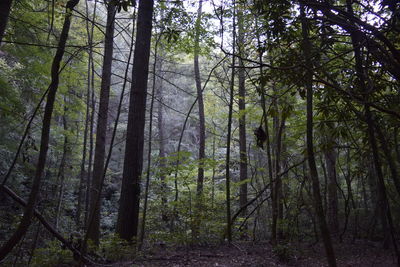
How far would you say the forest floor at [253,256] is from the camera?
5.49 m

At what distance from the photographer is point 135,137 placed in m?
6.36

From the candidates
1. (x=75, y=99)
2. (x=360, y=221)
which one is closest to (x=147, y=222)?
(x=75, y=99)

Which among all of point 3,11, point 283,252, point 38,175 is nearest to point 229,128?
point 283,252

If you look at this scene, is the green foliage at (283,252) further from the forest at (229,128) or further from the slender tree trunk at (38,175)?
the slender tree trunk at (38,175)

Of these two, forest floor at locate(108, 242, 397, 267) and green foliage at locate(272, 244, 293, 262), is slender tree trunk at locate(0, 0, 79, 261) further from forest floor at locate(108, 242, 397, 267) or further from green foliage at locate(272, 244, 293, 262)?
green foliage at locate(272, 244, 293, 262)

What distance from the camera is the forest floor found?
18.0ft

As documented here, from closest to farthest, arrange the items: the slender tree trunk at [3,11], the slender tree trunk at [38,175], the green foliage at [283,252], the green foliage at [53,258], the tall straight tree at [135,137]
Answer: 1. the slender tree trunk at [3,11]
2. the slender tree trunk at [38,175]
3. the green foliage at [53,258]
4. the green foliage at [283,252]
5. the tall straight tree at [135,137]

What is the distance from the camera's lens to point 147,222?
25.7ft

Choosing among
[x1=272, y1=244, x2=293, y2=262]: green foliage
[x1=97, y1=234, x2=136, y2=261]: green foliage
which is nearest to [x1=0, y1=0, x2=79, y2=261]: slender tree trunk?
[x1=97, y1=234, x2=136, y2=261]: green foliage

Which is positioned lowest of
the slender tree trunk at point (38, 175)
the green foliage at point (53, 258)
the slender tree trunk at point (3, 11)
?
the green foliage at point (53, 258)

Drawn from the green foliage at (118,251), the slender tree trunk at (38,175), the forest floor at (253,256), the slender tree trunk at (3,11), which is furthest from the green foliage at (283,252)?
the slender tree trunk at (3,11)

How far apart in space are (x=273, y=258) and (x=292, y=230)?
39.7 inches

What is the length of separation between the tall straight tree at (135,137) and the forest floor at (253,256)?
2.63ft

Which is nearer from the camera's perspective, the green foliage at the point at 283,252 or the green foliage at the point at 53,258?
the green foliage at the point at 53,258
